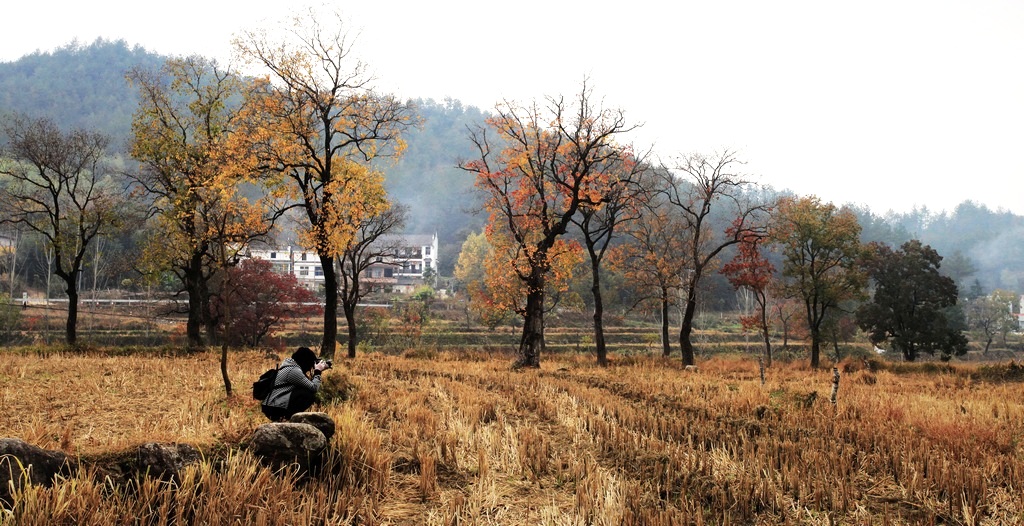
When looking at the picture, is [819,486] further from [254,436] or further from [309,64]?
[309,64]

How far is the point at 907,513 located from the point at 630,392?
26.6ft

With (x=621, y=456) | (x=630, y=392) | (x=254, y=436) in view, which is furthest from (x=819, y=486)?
(x=630, y=392)

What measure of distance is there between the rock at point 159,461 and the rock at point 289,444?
2.46 ft

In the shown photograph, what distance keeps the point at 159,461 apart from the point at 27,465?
1014mm

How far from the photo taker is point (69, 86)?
558 feet

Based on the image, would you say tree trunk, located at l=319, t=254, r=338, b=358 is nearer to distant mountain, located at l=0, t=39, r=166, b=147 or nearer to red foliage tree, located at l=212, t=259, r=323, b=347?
red foliage tree, located at l=212, t=259, r=323, b=347

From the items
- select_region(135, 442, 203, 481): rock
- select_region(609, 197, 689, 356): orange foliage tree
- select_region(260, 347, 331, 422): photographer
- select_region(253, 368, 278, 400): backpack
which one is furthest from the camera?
select_region(609, 197, 689, 356): orange foliage tree

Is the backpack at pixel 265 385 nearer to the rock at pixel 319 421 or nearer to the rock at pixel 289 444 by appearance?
the rock at pixel 319 421

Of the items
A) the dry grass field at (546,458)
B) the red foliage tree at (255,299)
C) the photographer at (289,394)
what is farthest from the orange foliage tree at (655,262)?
the photographer at (289,394)

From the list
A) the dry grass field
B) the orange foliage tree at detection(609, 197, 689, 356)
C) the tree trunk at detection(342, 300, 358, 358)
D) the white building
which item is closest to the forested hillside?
the white building

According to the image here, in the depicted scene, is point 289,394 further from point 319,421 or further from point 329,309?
point 329,309

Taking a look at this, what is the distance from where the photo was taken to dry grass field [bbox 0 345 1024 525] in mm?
5383

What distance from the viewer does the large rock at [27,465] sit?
4.52 m

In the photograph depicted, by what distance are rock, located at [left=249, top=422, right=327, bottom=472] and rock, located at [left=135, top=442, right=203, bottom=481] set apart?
29.5 inches
